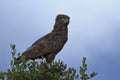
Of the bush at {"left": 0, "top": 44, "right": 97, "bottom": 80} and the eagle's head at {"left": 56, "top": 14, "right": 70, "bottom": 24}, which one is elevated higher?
the eagle's head at {"left": 56, "top": 14, "right": 70, "bottom": 24}

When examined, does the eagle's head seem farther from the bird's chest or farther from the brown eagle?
the bird's chest

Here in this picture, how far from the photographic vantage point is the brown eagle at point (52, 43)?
14.2 meters

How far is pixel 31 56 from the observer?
550 inches

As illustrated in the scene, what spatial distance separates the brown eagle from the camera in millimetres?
Result: 14211

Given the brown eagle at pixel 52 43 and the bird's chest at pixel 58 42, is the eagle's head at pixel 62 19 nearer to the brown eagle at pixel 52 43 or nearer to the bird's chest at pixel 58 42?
the brown eagle at pixel 52 43

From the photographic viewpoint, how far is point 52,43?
14.9m

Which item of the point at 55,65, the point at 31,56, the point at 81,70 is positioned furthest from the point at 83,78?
the point at 31,56

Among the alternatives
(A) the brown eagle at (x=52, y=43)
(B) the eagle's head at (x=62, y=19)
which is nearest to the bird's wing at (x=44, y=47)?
(A) the brown eagle at (x=52, y=43)

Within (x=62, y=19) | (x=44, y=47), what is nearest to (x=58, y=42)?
(x=44, y=47)

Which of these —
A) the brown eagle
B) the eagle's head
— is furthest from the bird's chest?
the eagle's head

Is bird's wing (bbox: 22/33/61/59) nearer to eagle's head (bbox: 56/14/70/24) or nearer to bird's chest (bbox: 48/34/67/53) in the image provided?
bird's chest (bbox: 48/34/67/53)

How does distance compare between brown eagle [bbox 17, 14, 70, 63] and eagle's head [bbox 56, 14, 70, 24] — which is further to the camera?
eagle's head [bbox 56, 14, 70, 24]

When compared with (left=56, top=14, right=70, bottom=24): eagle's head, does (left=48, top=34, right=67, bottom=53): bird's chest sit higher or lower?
lower

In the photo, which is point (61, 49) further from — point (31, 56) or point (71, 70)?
point (71, 70)
